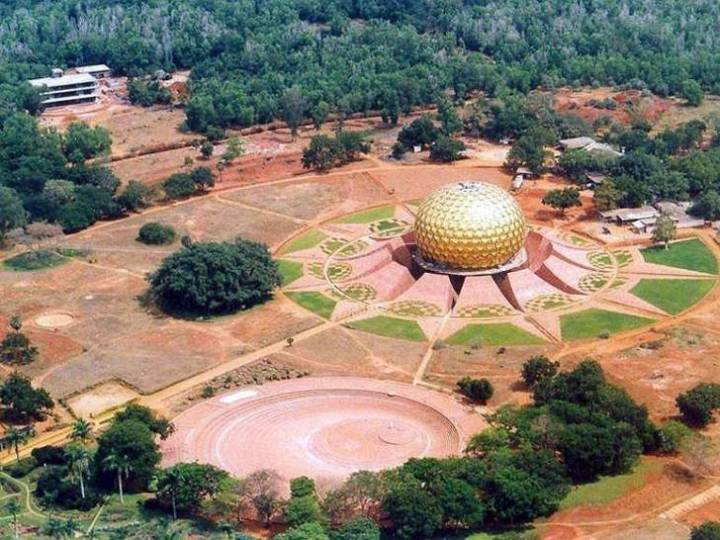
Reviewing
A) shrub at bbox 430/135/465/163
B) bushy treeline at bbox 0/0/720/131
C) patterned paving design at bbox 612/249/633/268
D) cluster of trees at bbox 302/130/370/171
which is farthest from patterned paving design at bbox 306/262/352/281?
bushy treeline at bbox 0/0/720/131

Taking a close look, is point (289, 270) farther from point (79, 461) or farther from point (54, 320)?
point (79, 461)

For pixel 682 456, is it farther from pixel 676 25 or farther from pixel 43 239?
pixel 676 25

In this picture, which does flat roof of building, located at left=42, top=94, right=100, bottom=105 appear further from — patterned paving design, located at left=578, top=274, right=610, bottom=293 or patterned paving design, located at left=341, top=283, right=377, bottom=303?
patterned paving design, located at left=578, top=274, right=610, bottom=293

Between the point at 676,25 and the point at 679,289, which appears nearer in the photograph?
the point at 679,289

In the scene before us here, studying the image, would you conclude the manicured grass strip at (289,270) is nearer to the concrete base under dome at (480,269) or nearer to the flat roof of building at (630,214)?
the concrete base under dome at (480,269)

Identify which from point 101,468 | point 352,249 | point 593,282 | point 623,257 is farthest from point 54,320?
point 623,257

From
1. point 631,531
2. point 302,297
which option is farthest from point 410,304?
point 631,531

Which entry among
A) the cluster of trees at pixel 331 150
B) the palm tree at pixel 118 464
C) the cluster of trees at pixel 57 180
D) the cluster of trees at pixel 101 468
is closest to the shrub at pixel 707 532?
the cluster of trees at pixel 101 468
